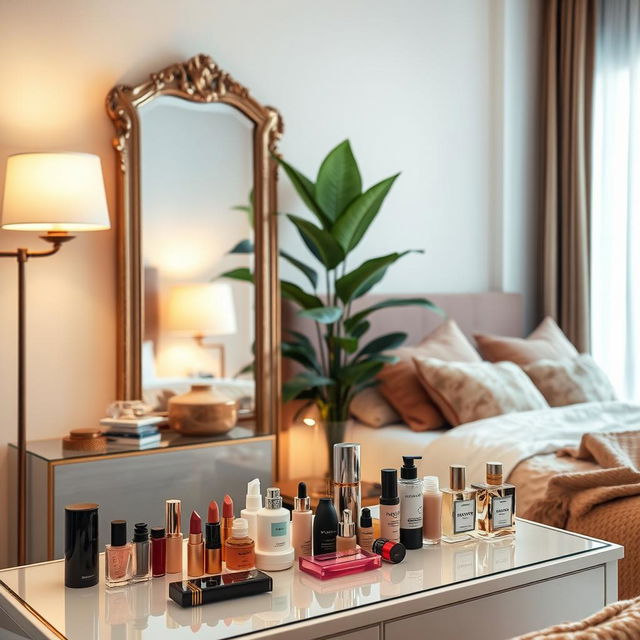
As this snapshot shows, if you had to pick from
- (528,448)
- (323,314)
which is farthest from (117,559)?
(323,314)

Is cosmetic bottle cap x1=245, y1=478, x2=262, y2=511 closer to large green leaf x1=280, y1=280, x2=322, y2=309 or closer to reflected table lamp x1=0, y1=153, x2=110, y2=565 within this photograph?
reflected table lamp x1=0, y1=153, x2=110, y2=565

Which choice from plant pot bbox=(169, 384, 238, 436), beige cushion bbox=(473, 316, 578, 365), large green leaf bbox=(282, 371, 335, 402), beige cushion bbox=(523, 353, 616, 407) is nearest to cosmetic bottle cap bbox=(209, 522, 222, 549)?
plant pot bbox=(169, 384, 238, 436)

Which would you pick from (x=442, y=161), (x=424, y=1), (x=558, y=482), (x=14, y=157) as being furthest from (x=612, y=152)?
(x=14, y=157)

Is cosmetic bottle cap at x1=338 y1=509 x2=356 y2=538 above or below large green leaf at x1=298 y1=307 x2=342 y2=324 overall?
below

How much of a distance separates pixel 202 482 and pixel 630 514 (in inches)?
56.5

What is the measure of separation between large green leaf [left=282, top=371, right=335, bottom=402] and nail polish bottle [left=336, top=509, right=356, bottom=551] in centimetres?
168

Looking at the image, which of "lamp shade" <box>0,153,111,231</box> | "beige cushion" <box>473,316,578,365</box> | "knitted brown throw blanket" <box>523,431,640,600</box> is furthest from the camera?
"beige cushion" <box>473,316,578,365</box>

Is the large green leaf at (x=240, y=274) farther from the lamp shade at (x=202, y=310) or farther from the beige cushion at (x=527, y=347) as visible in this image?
the beige cushion at (x=527, y=347)

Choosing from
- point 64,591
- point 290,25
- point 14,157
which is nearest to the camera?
point 64,591

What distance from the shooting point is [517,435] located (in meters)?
3.07

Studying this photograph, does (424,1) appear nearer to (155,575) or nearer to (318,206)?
(318,206)

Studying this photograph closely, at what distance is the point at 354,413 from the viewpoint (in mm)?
3764

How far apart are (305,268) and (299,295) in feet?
0.37

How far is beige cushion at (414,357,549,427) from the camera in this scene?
3504 millimetres
